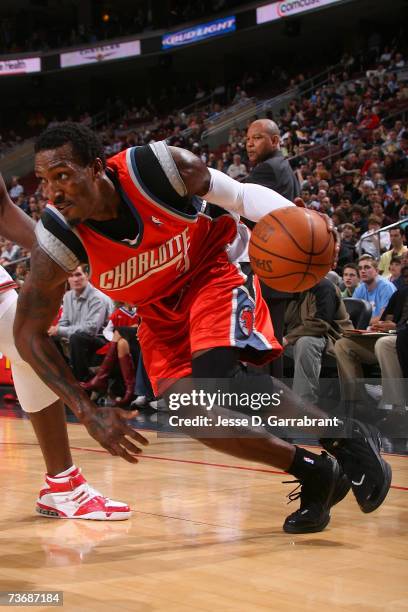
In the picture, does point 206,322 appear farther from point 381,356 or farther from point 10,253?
point 10,253

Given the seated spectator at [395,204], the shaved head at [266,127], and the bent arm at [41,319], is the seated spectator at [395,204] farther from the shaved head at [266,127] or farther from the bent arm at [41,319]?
the bent arm at [41,319]

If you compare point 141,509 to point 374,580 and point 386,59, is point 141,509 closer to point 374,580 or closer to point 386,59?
point 374,580

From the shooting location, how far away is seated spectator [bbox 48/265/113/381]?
757 cm

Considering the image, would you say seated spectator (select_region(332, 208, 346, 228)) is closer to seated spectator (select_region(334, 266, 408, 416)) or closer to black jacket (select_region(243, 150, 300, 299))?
seated spectator (select_region(334, 266, 408, 416))

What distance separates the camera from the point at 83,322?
7.68m

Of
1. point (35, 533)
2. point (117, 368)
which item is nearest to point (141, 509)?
point (35, 533)

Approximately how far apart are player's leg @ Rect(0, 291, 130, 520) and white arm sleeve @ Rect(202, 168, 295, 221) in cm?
96

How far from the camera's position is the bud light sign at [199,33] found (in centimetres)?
2028

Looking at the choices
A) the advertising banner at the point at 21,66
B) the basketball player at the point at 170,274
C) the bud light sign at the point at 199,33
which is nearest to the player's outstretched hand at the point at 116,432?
the basketball player at the point at 170,274

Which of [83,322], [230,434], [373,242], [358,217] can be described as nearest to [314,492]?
[230,434]

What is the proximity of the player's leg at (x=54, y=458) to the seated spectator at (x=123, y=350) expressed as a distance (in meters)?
3.88

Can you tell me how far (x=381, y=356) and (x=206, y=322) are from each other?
3.23 m

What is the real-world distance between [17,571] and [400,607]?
1.11 m

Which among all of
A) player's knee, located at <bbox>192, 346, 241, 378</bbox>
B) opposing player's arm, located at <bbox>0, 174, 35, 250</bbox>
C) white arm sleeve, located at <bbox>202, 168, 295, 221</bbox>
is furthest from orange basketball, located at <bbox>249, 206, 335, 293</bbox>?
opposing player's arm, located at <bbox>0, 174, 35, 250</bbox>
